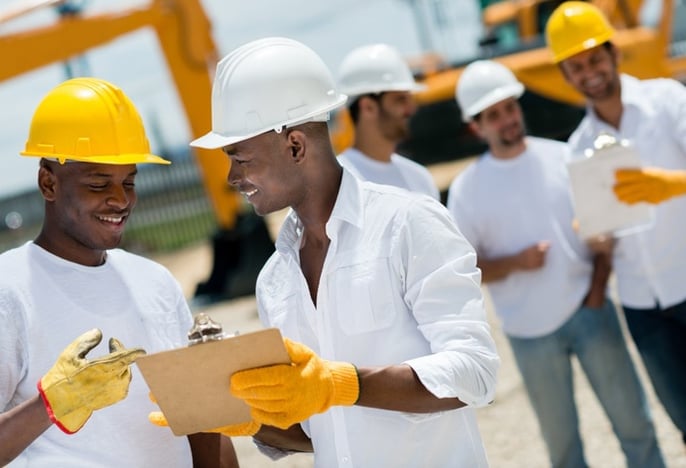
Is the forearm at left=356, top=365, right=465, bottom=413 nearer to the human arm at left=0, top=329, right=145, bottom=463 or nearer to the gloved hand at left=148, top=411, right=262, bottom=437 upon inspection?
the gloved hand at left=148, top=411, right=262, bottom=437

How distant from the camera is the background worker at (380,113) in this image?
4.31 metres

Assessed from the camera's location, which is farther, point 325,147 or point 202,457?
point 202,457

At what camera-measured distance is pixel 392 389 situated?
2.09m

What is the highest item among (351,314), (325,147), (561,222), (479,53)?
(325,147)

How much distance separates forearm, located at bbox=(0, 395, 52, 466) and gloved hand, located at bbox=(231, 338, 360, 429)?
0.50 m

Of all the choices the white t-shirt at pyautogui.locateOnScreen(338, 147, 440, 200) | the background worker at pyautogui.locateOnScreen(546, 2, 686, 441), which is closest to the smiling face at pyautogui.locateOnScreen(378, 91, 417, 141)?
the white t-shirt at pyautogui.locateOnScreen(338, 147, 440, 200)

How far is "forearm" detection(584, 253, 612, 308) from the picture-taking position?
13.1ft

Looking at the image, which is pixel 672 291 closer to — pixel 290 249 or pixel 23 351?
pixel 290 249

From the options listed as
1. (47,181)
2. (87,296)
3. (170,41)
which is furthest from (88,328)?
(170,41)

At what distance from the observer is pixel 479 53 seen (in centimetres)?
1313

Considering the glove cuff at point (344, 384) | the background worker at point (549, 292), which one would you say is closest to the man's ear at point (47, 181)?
A: the glove cuff at point (344, 384)

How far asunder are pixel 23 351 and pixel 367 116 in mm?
2476

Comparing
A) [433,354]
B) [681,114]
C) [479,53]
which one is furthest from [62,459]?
[479,53]

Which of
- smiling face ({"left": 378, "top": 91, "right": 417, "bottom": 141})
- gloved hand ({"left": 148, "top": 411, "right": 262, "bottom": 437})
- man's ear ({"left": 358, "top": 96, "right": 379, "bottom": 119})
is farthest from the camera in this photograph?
man's ear ({"left": 358, "top": 96, "right": 379, "bottom": 119})
